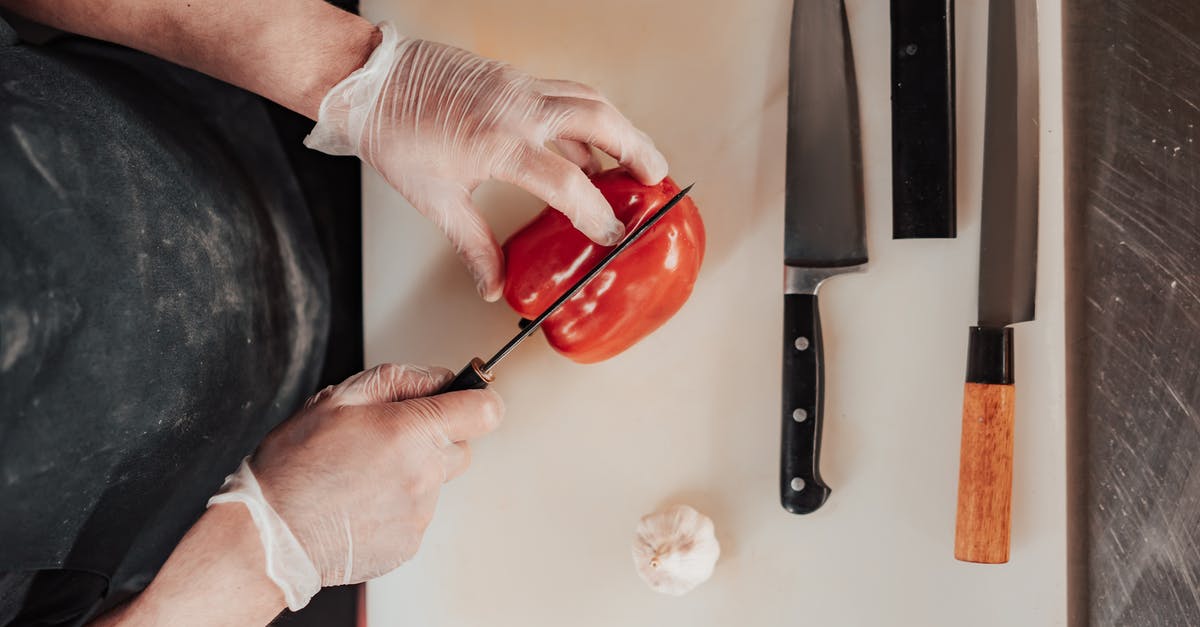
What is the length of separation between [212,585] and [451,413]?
0.31 meters

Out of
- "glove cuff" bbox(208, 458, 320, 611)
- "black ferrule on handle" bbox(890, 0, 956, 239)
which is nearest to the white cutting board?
"black ferrule on handle" bbox(890, 0, 956, 239)

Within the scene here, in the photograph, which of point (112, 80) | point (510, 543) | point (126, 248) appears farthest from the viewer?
point (510, 543)

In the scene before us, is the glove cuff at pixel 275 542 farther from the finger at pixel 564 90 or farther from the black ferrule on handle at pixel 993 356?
the black ferrule on handle at pixel 993 356

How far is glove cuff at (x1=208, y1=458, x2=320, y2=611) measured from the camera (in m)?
0.92

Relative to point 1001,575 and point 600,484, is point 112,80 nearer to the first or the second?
point 600,484

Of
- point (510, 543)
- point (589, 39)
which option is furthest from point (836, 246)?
point (510, 543)

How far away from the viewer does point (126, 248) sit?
874 millimetres

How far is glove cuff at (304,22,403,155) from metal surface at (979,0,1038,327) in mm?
773

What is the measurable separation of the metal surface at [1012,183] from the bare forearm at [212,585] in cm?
93

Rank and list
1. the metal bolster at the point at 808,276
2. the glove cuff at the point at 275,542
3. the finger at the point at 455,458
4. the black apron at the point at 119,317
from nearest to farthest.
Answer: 1. the black apron at the point at 119,317
2. the glove cuff at the point at 275,542
3. the finger at the point at 455,458
4. the metal bolster at the point at 808,276

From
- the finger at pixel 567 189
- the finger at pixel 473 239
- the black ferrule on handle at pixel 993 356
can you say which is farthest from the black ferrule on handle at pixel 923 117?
the finger at pixel 473 239

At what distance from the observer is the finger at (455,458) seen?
1.02 m

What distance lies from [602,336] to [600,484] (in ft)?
0.85

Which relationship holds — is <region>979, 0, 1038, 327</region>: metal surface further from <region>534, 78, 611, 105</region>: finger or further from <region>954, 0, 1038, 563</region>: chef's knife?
<region>534, 78, 611, 105</region>: finger
